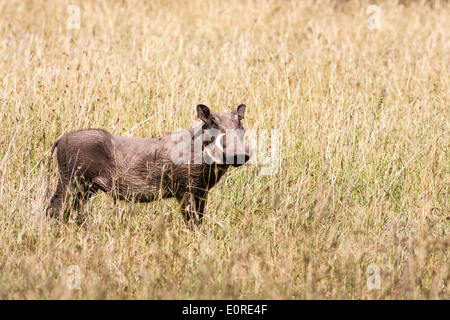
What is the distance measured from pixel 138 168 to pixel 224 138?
2.33 ft

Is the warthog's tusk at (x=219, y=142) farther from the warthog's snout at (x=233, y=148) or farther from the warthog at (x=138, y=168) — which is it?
the warthog at (x=138, y=168)

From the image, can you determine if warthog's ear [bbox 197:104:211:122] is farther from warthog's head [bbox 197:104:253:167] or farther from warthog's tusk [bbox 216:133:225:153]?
warthog's tusk [bbox 216:133:225:153]

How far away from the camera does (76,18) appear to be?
24.1ft

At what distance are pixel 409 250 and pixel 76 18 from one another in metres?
5.38

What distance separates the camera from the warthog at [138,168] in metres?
3.79

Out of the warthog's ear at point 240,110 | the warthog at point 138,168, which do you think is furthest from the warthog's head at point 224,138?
the warthog at point 138,168

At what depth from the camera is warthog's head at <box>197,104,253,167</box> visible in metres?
3.37

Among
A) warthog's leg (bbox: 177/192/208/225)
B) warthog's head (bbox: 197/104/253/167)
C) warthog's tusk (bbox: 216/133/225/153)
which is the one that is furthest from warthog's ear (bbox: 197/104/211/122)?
warthog's leg (bbox: 177/192/208/225)

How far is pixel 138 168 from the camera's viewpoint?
388 centimetres

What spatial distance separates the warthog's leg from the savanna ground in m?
0.09

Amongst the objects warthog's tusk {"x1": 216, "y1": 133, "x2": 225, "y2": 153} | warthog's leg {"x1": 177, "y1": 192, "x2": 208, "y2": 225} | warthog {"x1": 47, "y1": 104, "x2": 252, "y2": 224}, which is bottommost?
warthog's leg {"x1": 177, "y1": 192, "x2": 208, "y2": 225}

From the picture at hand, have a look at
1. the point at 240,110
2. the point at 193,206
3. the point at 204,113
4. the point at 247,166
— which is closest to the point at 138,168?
the point at 193,206

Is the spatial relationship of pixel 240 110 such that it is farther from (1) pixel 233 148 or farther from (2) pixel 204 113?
(1) pixel 233 148
